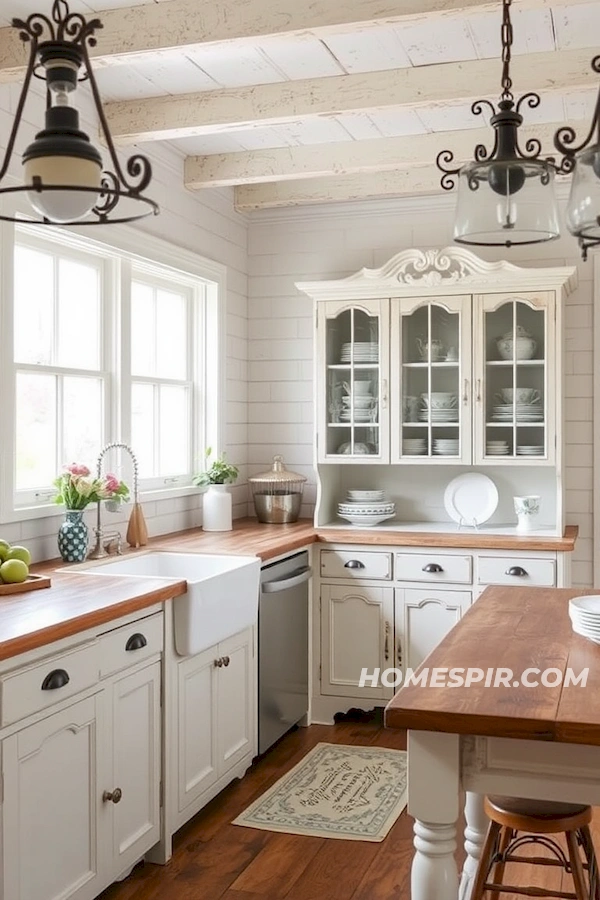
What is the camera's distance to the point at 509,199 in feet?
6.64

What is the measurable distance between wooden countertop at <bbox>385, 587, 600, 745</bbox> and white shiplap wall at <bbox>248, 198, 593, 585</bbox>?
2.88m

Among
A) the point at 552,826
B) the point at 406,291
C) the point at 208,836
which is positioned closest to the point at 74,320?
the point at 406,291

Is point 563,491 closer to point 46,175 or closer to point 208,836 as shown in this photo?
point 208,836

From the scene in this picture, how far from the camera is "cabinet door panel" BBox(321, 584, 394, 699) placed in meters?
4.69

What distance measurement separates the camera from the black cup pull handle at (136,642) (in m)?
2.97

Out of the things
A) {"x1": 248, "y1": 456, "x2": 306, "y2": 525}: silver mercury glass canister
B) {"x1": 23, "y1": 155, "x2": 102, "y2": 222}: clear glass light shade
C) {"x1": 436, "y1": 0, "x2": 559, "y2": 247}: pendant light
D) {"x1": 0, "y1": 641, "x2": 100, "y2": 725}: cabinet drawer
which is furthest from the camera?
{"x1": 248, "y1": 456, "x2": 306, "y2": 525}: silver mercury glass canister

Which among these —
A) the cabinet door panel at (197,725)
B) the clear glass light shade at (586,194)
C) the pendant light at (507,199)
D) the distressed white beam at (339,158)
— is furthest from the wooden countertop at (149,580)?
the distressed white beam at (339,158)

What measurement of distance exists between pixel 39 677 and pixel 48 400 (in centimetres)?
163

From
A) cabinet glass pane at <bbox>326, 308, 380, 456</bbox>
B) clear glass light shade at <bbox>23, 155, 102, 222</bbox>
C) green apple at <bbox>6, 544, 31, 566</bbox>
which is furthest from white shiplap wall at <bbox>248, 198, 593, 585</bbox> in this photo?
clear glass light shade at <bbox>23, 155, 102, 222</bbox>

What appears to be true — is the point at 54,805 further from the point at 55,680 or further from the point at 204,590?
the point at 204,590

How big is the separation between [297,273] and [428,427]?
131 cm

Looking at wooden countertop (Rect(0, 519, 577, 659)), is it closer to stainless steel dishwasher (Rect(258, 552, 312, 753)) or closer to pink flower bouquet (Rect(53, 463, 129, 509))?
stainless steel dishwasher (Rect(258, 552, 312, 753))

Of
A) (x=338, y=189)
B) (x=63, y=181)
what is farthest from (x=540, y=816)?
(x=338, y=189)

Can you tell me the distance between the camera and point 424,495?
526cm
